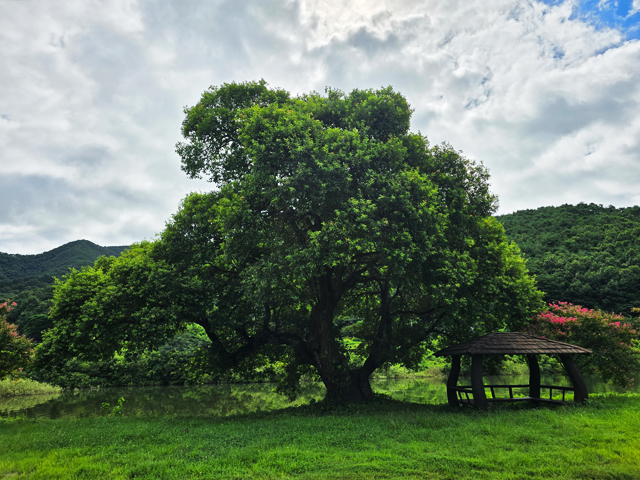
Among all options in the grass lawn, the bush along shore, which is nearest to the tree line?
the grass lawn

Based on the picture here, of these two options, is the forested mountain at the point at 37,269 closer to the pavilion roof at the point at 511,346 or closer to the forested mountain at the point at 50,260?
the forested mountain at the point at 50,260

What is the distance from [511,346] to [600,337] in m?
6.72

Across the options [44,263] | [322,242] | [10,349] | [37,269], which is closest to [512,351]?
[322,242]

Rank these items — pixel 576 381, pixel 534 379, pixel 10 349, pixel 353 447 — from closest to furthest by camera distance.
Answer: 1. pixel 353 447
2. pixel 576 381
3. pixel 534 379
4. pixel 10 349

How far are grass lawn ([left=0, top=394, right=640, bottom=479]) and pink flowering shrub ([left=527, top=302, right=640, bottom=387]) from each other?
3.50 metres

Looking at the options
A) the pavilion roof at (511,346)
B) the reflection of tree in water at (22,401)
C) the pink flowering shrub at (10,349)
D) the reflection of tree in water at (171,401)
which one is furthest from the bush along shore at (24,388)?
the pavilion roof at (511,346)

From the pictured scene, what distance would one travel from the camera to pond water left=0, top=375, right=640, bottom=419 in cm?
1975

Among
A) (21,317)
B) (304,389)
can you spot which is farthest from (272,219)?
(21,317)

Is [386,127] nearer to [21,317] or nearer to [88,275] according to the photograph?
[88,275]

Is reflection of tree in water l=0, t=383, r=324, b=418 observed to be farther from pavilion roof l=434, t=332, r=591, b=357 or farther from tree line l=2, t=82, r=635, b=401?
pavilion roof l=434, t=332, r=591, b=357

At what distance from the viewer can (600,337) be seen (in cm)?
1623

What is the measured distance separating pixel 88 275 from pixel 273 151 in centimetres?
1048

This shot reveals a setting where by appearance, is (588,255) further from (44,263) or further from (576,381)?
(44,263)

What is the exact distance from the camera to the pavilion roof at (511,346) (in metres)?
12.6
